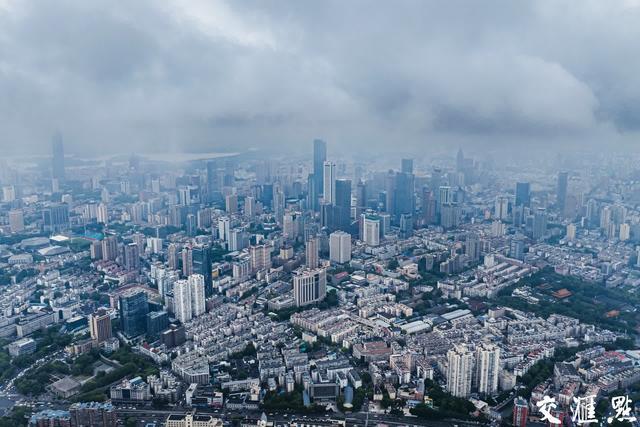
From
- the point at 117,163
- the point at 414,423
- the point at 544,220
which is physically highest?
the point at 117,163

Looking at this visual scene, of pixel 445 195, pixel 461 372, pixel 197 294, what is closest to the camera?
pixel 461 372

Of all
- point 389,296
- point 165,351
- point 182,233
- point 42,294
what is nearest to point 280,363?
point 165,351

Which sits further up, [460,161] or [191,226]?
[460,161]

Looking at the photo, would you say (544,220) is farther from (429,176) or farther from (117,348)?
(117,348)

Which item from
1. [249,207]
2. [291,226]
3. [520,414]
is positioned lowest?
[520,414]

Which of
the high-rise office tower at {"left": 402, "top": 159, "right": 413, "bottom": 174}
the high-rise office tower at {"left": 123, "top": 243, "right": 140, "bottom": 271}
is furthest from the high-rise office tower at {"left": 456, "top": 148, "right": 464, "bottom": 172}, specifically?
the high-rise office tower at {"left": 123, "top": 243, "right": 140, "bottom": 271}

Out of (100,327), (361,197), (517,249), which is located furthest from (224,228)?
(517,249)

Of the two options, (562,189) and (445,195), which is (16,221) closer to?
(445,195)
